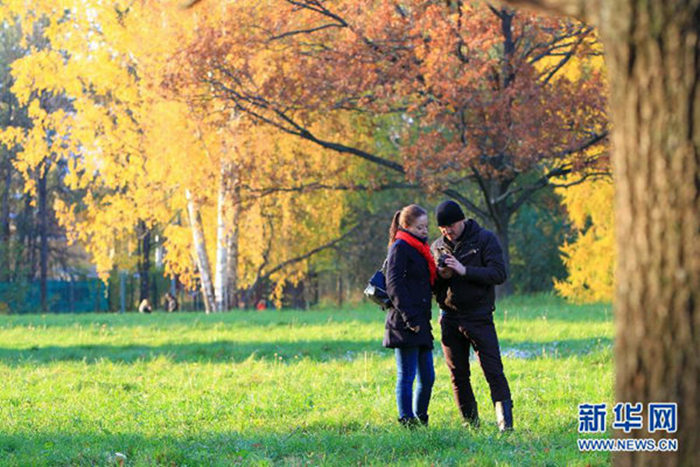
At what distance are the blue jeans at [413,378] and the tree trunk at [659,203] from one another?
4.44 m

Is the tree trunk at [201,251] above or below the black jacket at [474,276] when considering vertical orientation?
above

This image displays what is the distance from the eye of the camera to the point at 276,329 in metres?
19.7

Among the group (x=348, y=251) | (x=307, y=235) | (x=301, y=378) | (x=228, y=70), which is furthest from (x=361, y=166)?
(x=301, y=378)

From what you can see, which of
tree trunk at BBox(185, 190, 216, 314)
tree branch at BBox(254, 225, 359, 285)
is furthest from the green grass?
tree branch at BBox(254, 225, 359, 285)

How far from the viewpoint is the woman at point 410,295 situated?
8.10m

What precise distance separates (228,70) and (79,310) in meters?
28.6

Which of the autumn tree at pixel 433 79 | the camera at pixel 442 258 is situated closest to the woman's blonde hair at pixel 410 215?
the camera at pixel 442 258

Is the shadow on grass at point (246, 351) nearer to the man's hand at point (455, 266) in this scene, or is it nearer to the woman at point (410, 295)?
the woman at point (410, 295)

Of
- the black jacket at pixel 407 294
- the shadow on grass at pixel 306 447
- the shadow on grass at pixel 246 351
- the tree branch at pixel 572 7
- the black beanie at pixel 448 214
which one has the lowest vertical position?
the shadow on grass at pixel 306 447

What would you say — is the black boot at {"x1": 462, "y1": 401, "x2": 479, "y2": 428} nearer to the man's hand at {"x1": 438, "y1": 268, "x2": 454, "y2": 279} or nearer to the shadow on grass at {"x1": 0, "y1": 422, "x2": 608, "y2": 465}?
the shadow on grass at {"x1": 0, "y1": 422, "x2": 608, "y2": 465}

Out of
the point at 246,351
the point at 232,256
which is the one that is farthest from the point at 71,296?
the point at 246,351

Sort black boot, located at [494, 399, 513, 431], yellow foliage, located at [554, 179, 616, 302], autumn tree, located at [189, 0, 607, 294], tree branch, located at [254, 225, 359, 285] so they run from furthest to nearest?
tree branch, located at [254, 225, 359, 285]
yellow foliage, located at [554, 179, 616, 302]
autumn tree, located at [189, 0, 607, 294]
black boot, located at [494, 399, 513, 431]

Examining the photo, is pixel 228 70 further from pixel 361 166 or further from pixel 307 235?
pixel 307 235

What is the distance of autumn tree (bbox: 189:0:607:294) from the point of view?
939 inches
